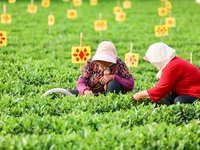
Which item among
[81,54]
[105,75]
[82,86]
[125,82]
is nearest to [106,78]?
[105,75]

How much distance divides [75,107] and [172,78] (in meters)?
1.54

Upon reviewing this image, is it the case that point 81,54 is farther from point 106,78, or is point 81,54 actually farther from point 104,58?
point 104,58

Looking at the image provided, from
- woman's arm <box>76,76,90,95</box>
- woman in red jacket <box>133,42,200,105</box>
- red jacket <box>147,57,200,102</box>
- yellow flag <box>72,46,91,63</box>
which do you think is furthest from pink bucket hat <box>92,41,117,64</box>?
yellow flag <box>72,46,91,63</box>

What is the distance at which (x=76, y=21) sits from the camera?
795 inches

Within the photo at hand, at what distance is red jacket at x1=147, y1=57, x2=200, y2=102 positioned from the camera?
7.61 meters

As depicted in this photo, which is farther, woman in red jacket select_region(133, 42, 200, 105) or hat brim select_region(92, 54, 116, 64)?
hat brim select_region(92, 54, 116, 64)

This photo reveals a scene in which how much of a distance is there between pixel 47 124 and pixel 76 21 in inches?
546

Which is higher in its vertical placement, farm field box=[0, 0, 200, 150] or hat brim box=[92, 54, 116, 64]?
hat brim box=[92, 54, 116, 64]

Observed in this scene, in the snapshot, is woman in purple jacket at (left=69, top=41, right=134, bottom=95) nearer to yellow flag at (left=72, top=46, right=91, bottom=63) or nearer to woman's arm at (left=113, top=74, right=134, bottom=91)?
Answer: woman's arm at (left=113, top=74, right=134, bottom=91)

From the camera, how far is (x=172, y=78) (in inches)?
300

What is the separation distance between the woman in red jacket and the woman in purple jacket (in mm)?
660

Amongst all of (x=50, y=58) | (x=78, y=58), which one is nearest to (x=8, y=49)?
(x=50, y=58)

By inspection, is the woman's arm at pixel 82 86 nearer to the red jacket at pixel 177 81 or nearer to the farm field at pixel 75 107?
the farm field at pixel 75 107

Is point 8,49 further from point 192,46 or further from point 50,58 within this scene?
point 192,46
